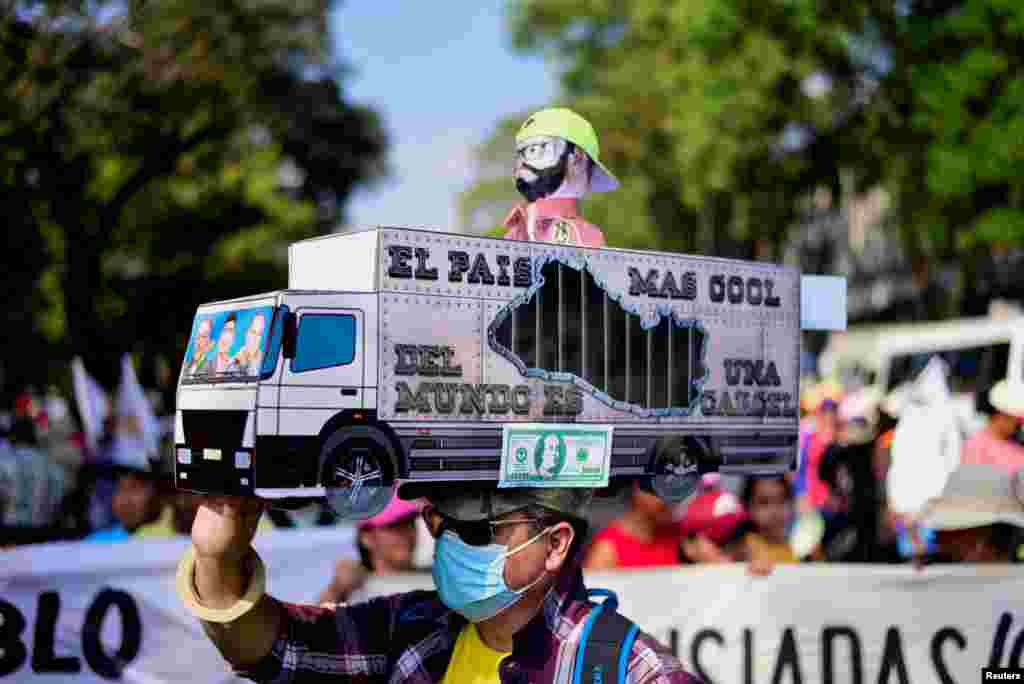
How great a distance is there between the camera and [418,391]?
10.5 ft

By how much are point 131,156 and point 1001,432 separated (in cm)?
2234

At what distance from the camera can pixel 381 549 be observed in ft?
24.2

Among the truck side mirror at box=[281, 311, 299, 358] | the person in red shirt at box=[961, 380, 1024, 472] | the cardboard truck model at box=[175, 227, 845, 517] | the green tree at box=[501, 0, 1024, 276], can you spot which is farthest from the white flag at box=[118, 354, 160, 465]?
the green tree at box=[501, 0, 1024, 276]

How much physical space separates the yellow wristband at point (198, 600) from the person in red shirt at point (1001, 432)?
5135 millimetres

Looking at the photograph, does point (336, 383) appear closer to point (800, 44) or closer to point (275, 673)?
point (275, 673)

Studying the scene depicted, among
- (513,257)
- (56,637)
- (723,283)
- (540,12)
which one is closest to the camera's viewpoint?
(513,257)

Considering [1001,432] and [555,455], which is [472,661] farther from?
[1001,432]

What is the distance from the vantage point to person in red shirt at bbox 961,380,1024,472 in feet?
24.9

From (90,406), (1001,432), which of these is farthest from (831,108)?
(1001,432)

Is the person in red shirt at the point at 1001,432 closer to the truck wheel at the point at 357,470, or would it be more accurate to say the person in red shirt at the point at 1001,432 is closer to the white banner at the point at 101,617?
the white banner at the point at 101,617

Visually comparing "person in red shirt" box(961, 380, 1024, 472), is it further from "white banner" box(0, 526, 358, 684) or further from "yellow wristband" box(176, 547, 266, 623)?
"yellow wristband" box(176, 547, 266, 623)

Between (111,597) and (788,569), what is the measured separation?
315cm

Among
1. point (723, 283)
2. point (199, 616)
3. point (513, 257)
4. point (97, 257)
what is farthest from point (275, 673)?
point (97, 257)

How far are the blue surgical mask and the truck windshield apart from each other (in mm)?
749
